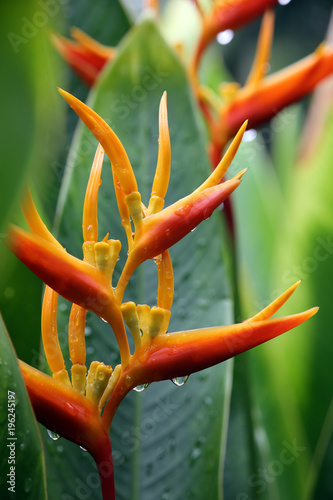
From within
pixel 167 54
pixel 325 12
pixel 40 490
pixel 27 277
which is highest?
pixel 325 12

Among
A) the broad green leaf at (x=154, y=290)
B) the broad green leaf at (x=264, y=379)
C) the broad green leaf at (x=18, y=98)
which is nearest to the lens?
the broad green leaf at (x=18, y=98)

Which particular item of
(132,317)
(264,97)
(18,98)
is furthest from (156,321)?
(264,97)

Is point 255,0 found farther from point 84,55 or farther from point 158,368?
point 158,368

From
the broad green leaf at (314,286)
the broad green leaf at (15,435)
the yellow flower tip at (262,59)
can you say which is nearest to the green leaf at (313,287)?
the broad green leaf at (314,286)

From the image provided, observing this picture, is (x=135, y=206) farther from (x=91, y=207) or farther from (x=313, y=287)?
(x=313, y=287)

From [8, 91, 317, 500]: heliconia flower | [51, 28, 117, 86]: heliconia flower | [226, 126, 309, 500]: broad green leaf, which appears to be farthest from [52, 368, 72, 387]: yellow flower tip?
[51, 28, 117, 86]: heliconia flower

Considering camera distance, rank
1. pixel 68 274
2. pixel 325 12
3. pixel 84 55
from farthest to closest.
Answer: pixel 325 12, pixel 84 55, pixel 68 274

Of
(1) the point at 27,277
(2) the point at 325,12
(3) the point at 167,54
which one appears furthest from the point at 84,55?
(2) the point at 325,12

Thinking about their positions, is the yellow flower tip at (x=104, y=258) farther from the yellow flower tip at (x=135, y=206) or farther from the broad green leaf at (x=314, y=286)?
the broad green leaf at (x=314, y=286)
